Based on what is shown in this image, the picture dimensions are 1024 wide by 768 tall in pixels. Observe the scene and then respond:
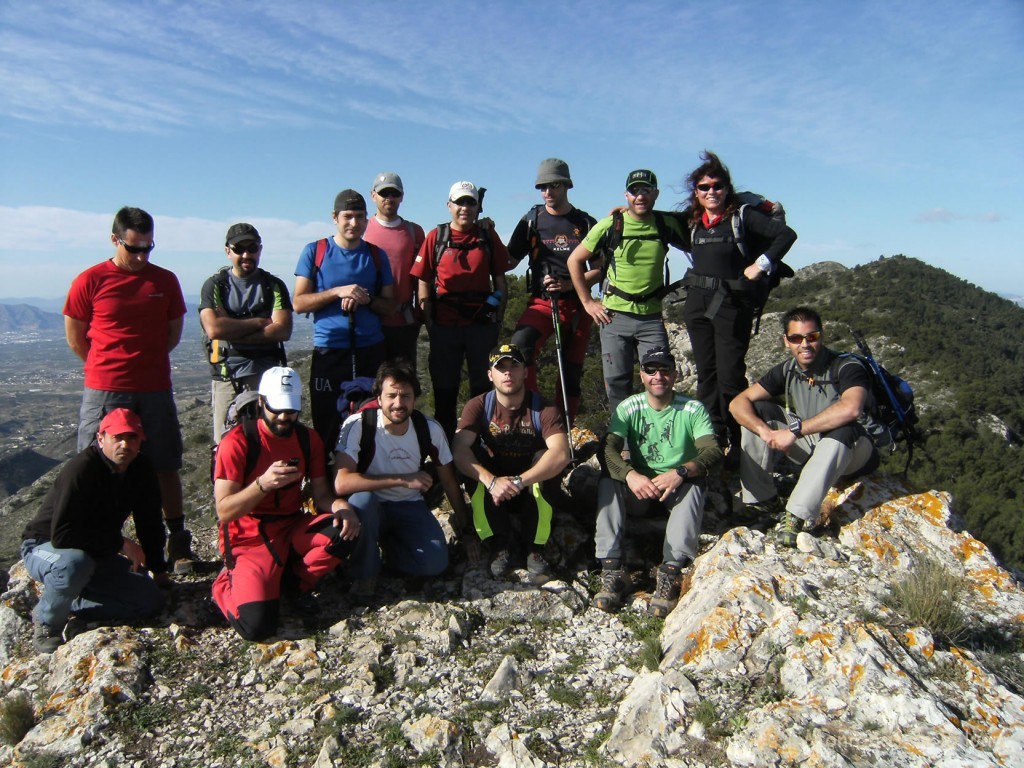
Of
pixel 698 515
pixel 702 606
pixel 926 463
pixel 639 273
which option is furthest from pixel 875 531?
pixel 926 463

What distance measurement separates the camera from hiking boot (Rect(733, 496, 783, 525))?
7477mm

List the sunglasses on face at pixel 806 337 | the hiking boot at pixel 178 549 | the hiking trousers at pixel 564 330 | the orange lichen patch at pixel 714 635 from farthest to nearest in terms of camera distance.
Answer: the hiking trousers at pixel 564 330, the hiking boot at pixel 178 549, the sunglasses on face at pixel 806 337, the orange lichen patch at pixel 714 635

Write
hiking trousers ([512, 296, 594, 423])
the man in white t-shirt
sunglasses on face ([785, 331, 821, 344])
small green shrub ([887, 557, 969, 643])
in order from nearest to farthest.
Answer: small green shrub ([887, 557, 969, 643]) → the man in white t-shirt → sunglasses on face ([785, 331, 821, 344]) → hiking trousers ([512, 296, 594, 423])

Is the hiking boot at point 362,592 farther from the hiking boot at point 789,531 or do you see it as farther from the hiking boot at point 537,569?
the hiking boot at point 789,531

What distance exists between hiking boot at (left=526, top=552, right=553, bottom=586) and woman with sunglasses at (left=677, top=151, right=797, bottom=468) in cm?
289

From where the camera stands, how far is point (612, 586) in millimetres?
6129

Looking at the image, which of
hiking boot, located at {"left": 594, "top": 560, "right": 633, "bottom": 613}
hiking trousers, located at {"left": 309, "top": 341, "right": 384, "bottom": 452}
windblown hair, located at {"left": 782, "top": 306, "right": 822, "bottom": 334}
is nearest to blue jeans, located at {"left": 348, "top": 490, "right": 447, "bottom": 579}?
hiking trousers, located at {"left": 309, "top": 341, "right": 384, "bottom": 452}

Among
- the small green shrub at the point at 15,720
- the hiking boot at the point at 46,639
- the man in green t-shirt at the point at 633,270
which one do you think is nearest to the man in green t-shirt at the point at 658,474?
the man in green t-shirt at the point at 633,270

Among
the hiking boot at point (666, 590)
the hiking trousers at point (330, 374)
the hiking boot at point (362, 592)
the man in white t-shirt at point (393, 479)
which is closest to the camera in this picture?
the hiking boot at point (666, 590)

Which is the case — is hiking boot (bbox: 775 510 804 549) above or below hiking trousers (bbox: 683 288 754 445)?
below

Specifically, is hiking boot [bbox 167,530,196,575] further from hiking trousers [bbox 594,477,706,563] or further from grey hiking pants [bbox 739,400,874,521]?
grey hiking pants [bbox 739,400,874,521]

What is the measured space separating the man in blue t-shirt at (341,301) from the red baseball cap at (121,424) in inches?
72.3

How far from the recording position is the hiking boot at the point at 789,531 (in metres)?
6.38

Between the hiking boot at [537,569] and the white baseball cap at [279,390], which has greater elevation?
the white baseball cap at [279,390]
